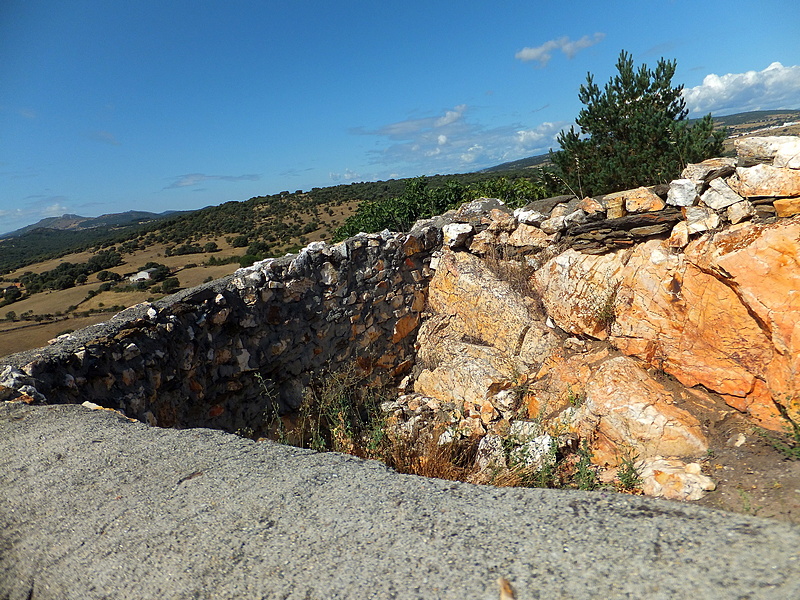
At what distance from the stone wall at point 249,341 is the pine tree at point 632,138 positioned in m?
3.19

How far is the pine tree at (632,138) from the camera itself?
655cm

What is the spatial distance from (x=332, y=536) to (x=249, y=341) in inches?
139

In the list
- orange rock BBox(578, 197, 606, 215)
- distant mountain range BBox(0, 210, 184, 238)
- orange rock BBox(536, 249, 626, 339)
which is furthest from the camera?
distant mountain range BBox(0, 210, 184, 238)

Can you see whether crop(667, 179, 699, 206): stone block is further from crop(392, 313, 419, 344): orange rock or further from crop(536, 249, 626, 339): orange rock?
crop(392, 313, 419, 344): orange rock

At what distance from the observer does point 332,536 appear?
167 centimetres

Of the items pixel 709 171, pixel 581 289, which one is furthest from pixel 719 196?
pixel 581 289

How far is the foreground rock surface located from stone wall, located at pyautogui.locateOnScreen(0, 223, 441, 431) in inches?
52.6

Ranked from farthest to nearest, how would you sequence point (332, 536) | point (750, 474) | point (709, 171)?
point (709, 171), point (750, 474), point (332, 536)

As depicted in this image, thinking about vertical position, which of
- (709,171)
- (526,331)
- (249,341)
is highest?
(709,171)

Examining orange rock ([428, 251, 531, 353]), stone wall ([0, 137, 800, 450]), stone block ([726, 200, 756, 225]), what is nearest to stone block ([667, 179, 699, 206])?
stone wall ([0, 137, 800, 450])

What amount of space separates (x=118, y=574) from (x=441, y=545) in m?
1.20

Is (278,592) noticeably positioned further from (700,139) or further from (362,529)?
(700,139)

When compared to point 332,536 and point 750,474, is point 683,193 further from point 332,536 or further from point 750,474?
point 332,536

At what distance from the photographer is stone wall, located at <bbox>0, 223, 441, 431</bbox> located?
3.60 m
